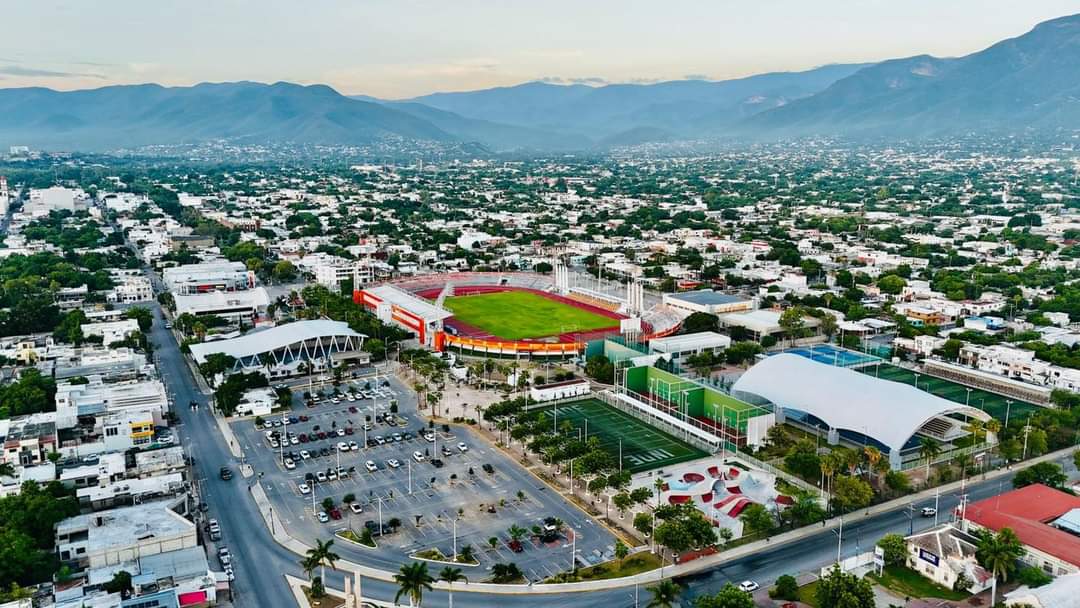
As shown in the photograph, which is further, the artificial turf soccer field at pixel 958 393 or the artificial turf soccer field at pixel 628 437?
the artificial turf soccer field at pixel 958 393

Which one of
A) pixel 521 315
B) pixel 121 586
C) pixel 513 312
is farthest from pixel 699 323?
pixel 121 586

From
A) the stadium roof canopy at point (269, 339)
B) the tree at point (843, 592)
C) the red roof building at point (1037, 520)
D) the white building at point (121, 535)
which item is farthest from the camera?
the stadium roof canopy at point (269, 339)

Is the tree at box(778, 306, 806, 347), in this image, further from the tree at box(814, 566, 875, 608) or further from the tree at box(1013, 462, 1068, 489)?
the tree at box(814, 566, 875, 608)

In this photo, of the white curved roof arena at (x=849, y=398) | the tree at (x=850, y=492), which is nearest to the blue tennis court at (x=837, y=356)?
the white curved roof arena at (x=849, y=398)

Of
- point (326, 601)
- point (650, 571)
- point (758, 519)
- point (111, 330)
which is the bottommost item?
point (650, 571)

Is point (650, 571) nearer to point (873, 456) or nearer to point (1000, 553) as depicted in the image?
point (1000, 553)

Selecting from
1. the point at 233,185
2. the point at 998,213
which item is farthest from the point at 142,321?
the point at 233,185

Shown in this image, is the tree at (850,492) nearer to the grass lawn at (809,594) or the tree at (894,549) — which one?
the tree at (894,549)
